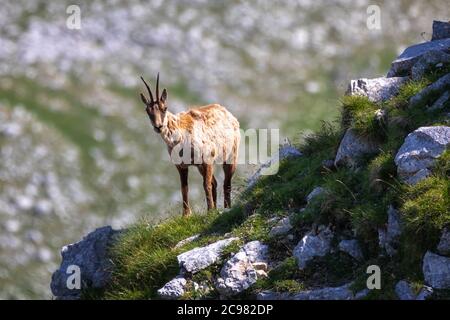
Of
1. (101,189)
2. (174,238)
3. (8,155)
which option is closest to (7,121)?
(8,155)

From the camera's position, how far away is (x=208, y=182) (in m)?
22.2

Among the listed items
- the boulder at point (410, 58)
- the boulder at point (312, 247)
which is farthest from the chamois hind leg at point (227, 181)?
the boulder at point (312, 247)

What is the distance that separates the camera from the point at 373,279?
14.1 metres

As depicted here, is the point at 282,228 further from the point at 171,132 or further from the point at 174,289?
the point at 171,132

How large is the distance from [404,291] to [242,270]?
139 inches

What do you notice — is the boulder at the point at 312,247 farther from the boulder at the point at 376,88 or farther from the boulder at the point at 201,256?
the boulder at the point at 376,88

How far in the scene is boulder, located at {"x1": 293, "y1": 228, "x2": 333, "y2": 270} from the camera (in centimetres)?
1534

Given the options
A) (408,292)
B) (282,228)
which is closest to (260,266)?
(282,228)

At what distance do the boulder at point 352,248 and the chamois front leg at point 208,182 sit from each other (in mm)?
7268

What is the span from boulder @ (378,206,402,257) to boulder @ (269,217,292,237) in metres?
2.36

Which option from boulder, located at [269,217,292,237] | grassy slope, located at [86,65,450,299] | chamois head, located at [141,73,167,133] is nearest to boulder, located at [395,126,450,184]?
grassy slope, located at [86,65,450,299]

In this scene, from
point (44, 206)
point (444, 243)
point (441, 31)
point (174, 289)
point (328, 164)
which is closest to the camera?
point (444, 243)

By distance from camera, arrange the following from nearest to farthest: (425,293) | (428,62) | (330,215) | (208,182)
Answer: (425,293), (330,215), (428,62), (208,182)
